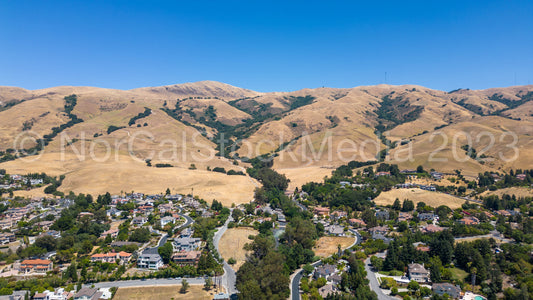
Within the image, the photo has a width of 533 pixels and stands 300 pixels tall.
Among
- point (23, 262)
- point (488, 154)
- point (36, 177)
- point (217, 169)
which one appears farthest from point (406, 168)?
point (36, 177)

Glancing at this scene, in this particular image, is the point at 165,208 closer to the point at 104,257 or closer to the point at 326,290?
the point at 104,257

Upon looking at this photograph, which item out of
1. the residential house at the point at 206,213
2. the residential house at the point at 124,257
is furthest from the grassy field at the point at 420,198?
the residential house at the point at 124,257

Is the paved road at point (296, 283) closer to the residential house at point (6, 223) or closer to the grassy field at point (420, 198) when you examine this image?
the grassy field at point (420, 198)

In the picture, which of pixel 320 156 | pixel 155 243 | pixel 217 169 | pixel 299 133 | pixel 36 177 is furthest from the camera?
pixel 299 133

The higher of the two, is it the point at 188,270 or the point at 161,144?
the point at 161,144

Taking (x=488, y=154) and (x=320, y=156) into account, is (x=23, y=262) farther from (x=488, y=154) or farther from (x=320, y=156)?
(x=488, y=154)

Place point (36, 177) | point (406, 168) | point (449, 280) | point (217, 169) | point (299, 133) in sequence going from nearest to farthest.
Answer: point (449, 280) → point (36, 177) → point (406, 168) → point (217, 169) → point (299, 133)

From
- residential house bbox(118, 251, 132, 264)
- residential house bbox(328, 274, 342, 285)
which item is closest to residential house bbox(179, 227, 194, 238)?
residential house bbox(118, 251, 132, 264)

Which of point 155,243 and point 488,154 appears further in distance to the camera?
point 488,154
